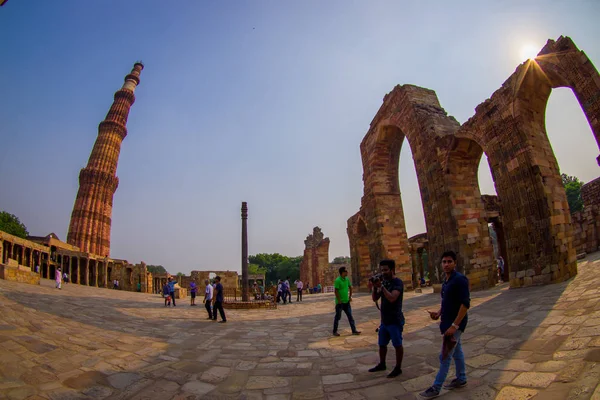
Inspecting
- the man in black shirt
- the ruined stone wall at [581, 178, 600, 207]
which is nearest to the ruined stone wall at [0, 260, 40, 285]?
the man in black shirt

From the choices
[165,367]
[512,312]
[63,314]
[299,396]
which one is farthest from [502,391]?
[63,314]

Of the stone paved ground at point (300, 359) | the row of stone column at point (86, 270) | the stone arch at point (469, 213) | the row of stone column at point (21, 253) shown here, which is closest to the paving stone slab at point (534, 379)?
the stone paved ground at point (300, 359)

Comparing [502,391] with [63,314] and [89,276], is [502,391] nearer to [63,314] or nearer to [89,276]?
[63,314]

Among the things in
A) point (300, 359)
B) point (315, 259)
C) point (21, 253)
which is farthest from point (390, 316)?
point (315, 259)

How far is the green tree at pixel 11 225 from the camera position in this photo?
106 feet

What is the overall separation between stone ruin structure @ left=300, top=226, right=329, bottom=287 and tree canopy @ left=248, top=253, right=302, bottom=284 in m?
24.1

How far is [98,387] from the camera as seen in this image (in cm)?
292

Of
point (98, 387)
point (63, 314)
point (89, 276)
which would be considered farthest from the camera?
point (89, 276)

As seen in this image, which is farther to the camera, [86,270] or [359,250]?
[86,270]

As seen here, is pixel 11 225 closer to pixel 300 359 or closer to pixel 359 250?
pixel 359 250

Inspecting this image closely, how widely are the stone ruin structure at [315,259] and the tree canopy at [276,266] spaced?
79.2 feet

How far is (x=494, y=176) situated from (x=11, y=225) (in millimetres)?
46154

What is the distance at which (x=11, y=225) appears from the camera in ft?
109

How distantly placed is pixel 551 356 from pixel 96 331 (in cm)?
639
